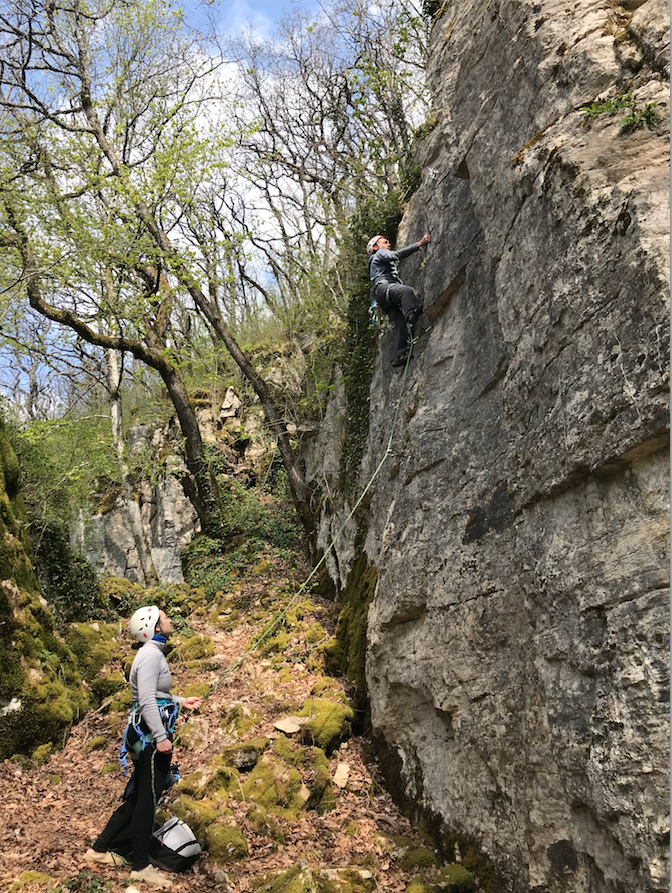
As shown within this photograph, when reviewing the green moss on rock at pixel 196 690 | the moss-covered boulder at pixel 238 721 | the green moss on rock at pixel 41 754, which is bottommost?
the green moss on rock at pixel 41 754

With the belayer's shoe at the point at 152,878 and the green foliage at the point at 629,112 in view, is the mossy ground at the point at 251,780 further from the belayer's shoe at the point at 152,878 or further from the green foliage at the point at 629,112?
the green foliage at the point at 629,112

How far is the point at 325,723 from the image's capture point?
6023mm

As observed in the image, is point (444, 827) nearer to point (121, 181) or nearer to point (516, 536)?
point (516, 536)

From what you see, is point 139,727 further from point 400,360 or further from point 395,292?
point 395,292

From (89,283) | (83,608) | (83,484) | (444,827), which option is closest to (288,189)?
(89,283)

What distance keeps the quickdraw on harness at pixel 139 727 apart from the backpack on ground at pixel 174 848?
2.07ft

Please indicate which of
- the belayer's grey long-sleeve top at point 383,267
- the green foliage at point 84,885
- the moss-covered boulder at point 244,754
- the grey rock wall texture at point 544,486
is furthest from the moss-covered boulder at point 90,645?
the belayer's grey long-sleeve top at point 383,267

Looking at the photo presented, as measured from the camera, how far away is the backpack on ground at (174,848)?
4445 millimetres

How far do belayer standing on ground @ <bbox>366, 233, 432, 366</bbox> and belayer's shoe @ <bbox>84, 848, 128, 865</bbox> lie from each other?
5955 millimetres

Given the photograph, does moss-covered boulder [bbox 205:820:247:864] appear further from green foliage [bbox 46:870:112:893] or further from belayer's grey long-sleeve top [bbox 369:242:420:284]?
belayer's grey long-sleeve top [bbox 369:242:420:284]

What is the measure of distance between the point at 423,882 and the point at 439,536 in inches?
109

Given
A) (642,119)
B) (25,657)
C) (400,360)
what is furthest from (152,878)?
(642,119)

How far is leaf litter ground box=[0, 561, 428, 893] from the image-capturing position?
4324 millimetres

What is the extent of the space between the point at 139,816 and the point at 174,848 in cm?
41
